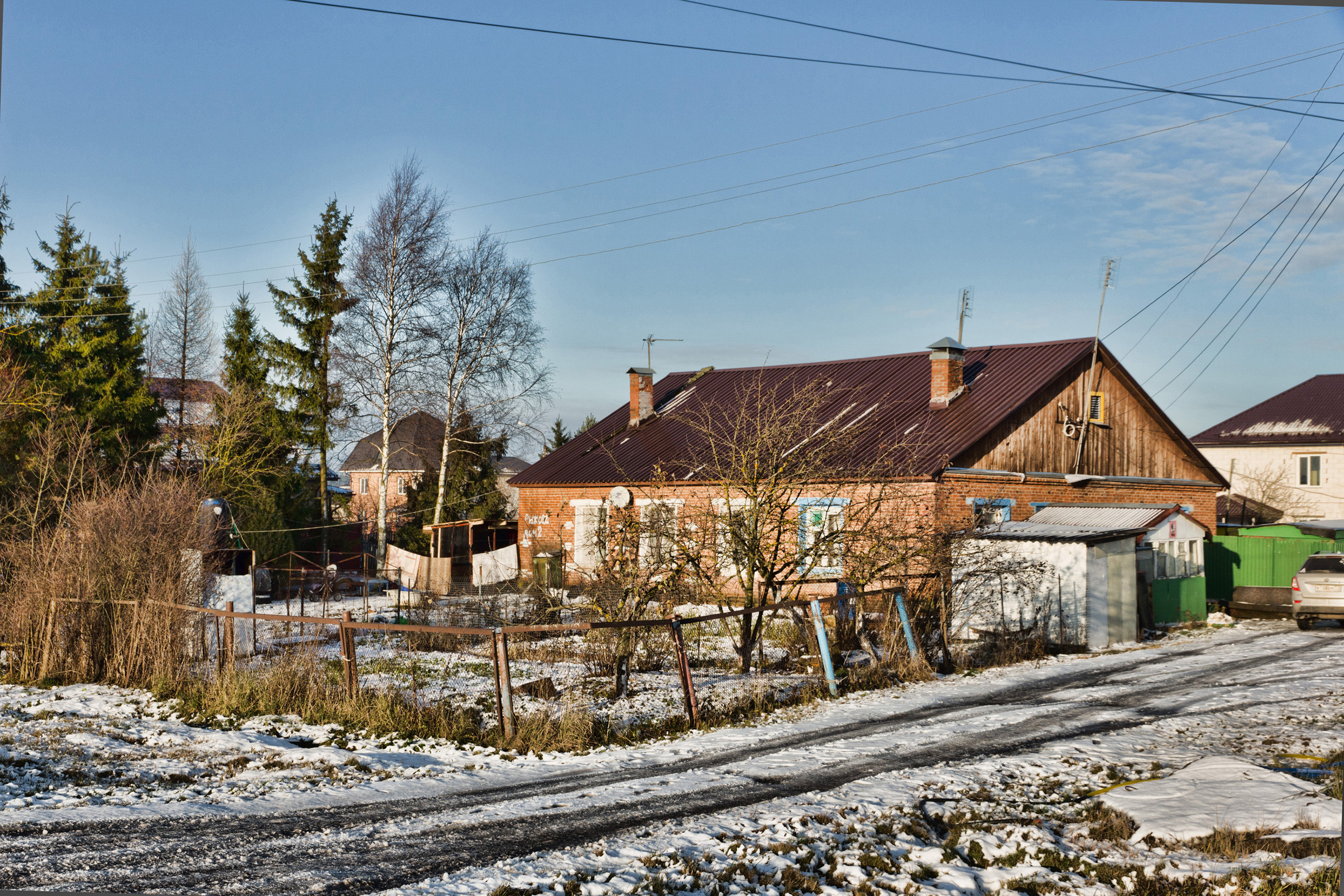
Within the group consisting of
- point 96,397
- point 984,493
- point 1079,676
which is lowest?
point 1079,676

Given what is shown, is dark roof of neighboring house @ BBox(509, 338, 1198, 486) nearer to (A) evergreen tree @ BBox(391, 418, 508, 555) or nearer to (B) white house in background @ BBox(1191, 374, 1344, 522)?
(A) evergreen tree @ BBox(391, 418, 508, 555)

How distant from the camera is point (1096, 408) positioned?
2395 centimetres

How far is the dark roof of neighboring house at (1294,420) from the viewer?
1375 inches

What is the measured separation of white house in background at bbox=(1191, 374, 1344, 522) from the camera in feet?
114

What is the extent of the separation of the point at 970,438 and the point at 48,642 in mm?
16641

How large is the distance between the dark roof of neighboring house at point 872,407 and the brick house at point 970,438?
5 centimetres

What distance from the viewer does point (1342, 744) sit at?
8.77 metres

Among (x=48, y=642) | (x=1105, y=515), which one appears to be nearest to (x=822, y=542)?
(x=48, y=642)

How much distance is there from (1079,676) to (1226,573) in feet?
38.8

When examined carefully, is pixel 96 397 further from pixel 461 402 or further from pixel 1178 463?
pixel 1178 463

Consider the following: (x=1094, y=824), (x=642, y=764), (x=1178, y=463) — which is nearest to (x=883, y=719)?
(x=642, y=764)

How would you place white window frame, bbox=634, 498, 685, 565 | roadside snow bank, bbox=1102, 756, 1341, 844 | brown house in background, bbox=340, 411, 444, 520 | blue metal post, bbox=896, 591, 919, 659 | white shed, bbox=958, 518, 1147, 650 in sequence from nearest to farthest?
roadside snow bank, bbox=1102, 756, 1341, 844, white window frame, bbox=634, 498, 685, 565, blue metal post, bbox=896, 591, 919, 659, white shed, bbox=958, 518, 1147, 650, brown house in background, bbox=340, 411, 444, 520

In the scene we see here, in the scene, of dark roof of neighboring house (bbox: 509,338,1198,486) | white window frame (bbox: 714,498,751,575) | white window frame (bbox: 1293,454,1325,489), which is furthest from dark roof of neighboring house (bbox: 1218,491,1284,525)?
white window frame (bbox: 714,498,751,575)

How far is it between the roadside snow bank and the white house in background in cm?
3133
